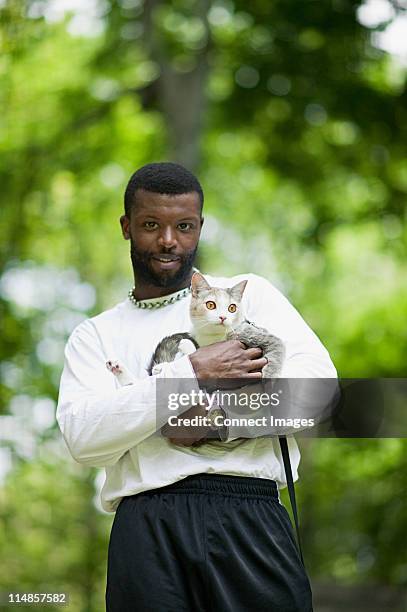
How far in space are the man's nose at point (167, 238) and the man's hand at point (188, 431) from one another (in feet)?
1.52

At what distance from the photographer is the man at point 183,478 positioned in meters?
2.41

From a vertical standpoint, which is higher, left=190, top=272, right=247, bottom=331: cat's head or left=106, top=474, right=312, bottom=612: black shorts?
left=190, top=272, right=247, bottom=331: cat's head

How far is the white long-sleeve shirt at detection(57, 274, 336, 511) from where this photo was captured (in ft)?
7.87

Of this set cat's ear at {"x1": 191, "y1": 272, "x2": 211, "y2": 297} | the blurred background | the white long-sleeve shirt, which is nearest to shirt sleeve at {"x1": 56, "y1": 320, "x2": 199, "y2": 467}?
the white long-sleeve shirt

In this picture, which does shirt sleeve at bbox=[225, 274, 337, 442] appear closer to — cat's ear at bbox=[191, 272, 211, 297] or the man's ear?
cat's ear at bbox=[191, 272, 211, 297]

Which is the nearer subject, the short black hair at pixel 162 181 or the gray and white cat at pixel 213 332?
the gray and white cat at pixel 213 332

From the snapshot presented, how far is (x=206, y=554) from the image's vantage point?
2.43 meters

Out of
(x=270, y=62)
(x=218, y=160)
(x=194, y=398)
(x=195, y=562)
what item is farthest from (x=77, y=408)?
(x=218, y=160)

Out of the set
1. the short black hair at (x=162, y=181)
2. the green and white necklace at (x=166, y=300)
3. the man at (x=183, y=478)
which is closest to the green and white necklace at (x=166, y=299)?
the green and white necklace at (x=166, y=300)

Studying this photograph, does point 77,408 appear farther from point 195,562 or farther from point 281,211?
point 281,211

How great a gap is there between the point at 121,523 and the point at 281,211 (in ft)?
37.1

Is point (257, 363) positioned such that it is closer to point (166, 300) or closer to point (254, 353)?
point (254, 353)

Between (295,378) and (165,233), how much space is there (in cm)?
51

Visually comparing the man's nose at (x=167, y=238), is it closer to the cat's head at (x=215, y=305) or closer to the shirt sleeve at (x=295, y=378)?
the cat's head at (x=215, y=305)
